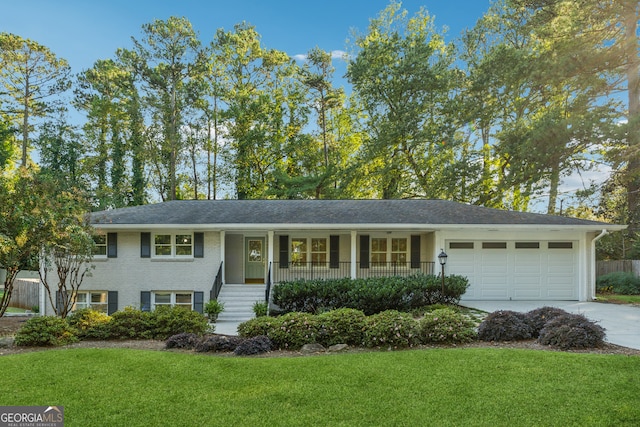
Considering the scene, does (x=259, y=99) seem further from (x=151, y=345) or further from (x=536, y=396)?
(x=536, y=396)

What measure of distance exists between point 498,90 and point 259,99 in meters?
14.0

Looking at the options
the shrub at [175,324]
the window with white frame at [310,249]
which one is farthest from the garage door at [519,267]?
the shrub at [175,324]

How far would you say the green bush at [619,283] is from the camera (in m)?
17.4

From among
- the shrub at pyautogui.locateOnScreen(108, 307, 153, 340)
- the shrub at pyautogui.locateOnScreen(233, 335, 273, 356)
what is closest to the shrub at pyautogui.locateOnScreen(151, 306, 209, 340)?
the shrub at pyautogui.locateOnScreen(108, 307, 153, 340)

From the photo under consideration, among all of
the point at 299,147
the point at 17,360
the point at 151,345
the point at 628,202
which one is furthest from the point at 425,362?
the point at 299,147

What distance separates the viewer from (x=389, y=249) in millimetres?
15234

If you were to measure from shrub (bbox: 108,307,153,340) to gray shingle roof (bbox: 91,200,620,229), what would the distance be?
4525 mm

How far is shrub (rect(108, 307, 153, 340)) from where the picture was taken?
8.59 metres

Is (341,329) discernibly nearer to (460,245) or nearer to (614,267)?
(460,245)

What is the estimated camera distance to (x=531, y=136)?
17562 mm

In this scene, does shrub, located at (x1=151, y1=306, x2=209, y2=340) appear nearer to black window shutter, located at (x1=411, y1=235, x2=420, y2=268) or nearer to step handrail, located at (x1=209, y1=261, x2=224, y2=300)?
step handrail, located at (x1=209, y1=261, x2=224, y2=300)

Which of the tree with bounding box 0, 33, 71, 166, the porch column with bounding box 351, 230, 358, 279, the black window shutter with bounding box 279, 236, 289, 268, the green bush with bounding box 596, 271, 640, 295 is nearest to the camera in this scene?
the porch column with bounding box 351, 230, 358, 279

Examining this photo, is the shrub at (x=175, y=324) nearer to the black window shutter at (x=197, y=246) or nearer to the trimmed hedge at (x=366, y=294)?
the trimmed hedge at (x=366, y=294)

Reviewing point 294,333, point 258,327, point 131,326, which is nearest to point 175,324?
point 131,326
